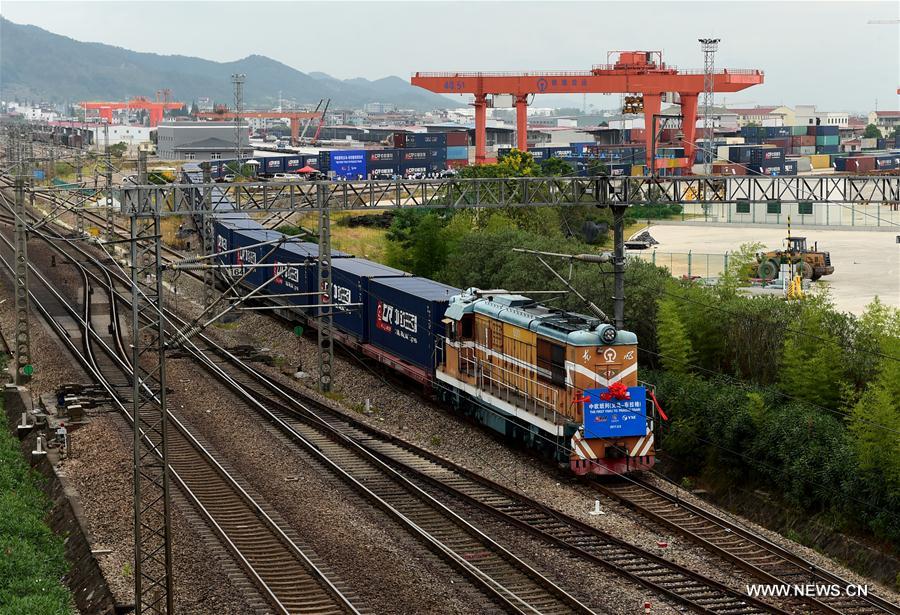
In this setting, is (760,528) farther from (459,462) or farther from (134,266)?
(134,266)

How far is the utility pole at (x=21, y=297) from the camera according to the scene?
36844mm

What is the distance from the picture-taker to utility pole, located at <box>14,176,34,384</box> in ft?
121

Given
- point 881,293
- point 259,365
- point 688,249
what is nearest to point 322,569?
point 259,365

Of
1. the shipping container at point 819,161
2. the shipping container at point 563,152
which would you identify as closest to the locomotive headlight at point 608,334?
the shipping container at point 563,152

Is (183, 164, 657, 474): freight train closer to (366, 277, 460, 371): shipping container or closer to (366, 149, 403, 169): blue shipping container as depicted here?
(366, 277, 460, 371): shipping container

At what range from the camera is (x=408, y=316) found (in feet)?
111

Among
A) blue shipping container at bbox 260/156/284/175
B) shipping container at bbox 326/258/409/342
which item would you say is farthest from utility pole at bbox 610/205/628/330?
blue shipping container at bbox 260/156/284/175

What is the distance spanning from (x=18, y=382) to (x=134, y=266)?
21672 millimetres

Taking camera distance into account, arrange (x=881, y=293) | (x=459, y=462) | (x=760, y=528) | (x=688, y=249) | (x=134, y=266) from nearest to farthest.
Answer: (x=134, y=266)
(x=760, y=528)
(x=459, y=462)
(x=881, y=293)
(x=688, y=249)

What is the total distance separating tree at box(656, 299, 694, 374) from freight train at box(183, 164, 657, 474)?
295 centimetres

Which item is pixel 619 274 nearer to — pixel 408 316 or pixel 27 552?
pixel 408 316

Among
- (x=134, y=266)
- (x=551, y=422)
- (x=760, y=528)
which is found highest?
(x=134, y=266)

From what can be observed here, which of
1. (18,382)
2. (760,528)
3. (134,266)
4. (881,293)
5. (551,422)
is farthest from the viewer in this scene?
(881,293)

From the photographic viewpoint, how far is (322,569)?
20.4 m
